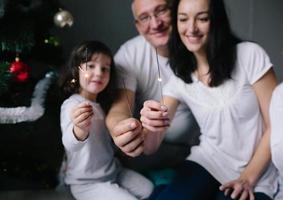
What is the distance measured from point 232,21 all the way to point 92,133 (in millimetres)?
308

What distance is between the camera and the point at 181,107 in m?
0.86

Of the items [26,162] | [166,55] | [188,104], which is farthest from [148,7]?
[26,162]

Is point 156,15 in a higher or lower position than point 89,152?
higher

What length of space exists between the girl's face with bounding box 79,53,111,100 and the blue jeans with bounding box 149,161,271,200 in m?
0.23

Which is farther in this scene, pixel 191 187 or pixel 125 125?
pixel 191 187

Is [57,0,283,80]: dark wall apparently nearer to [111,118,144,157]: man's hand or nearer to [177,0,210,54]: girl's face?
[177,0,210,54]: girl's face

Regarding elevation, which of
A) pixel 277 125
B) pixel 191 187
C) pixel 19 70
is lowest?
pixel 191 187

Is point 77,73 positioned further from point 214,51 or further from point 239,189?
point 239,189

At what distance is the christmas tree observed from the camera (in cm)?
84

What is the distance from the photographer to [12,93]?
2.90ft

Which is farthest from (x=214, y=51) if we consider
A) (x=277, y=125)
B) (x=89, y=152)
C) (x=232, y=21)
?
A: (x=89, y=152)

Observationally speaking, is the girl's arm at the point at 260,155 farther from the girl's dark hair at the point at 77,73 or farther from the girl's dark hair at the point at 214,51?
the girl's dark hair at the point at 77,73

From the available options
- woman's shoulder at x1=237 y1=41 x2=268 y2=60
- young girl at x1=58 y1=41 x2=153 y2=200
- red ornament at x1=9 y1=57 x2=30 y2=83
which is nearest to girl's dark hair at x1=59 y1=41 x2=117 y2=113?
young girl at x1=58 y1=41 x2=153 y2=200

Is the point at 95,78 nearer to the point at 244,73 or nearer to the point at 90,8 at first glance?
the point at 90,8
